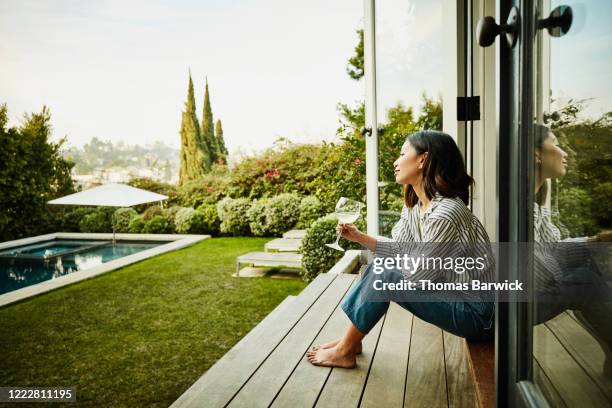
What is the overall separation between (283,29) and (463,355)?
1283cm

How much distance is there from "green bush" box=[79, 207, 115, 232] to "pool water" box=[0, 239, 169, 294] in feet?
2.24

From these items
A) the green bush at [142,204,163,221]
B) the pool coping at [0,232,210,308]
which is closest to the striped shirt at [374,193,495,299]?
the pool coping at [0,232,210,308]

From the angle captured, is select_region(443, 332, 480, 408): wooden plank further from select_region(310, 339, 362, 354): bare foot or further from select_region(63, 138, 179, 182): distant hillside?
select_region(63, 138, 179, 182): distant hillside

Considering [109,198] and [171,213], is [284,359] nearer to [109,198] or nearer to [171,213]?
[109,198]

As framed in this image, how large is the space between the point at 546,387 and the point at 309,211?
7.26 meters

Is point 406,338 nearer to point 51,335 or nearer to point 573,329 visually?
point 573,329

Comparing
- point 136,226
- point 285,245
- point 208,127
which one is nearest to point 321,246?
point 285,245

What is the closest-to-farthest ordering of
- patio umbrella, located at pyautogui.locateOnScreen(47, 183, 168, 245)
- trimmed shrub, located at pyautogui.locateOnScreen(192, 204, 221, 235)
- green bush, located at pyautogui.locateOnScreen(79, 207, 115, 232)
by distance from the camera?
patio umbrella, located at pyautogui.locateOnScreen(47, 183, 168, 245) → trimmed shrub, located at pyautogui.locateOnScreen(192, 204, 221, 235) → green bush, located at pyautogui.locateOnScreen(79, 207, 115, 232)

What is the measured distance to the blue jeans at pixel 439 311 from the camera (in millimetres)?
1437

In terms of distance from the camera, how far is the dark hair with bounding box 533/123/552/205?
2.57 feet

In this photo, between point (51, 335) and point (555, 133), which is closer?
point (555, 133)

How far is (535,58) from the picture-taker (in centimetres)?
83

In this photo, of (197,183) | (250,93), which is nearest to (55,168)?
(197,183)

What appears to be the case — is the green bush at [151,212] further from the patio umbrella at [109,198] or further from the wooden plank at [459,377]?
the wooden plank at [459,377]
